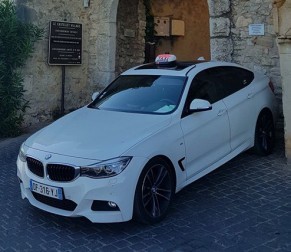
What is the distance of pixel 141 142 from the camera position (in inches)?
163

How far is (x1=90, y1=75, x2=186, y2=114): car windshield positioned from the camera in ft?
16.3

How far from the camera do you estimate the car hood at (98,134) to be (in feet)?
13.3

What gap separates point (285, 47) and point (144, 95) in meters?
2.20

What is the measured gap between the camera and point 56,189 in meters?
4.05

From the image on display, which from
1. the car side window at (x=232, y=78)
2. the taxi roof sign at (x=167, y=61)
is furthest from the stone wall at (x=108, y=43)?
the taxi roof sign at (x=167, y=61)

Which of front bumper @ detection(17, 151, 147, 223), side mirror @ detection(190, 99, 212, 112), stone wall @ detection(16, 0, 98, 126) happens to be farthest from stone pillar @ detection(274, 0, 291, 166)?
stone wall @ detection(16, 0, 98, 126)

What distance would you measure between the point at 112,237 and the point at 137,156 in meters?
0.82

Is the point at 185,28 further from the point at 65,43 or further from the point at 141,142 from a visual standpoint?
the point at 141,142

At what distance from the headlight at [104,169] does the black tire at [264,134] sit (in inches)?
120

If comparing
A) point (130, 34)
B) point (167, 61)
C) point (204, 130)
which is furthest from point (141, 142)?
point (130, 34)

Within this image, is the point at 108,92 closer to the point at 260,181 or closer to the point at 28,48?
the point at 260,181

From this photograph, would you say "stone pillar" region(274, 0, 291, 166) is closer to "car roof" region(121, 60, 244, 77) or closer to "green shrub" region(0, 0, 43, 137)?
"car roof" region(121, 60, 244, 77)

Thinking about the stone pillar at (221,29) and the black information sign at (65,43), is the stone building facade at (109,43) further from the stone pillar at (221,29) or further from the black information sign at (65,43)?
the black information sign at (65,43)

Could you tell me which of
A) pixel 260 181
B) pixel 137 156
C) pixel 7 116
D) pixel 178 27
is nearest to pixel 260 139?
pixel 260 181
